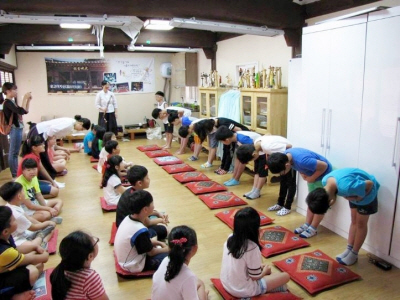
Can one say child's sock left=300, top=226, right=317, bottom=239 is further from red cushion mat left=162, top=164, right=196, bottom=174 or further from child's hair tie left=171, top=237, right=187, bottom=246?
red cushion mat left=162, top=164, right=196, bottom=174

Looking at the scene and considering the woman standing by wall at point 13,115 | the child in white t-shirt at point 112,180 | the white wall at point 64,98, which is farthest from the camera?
the white wall at point 64,98

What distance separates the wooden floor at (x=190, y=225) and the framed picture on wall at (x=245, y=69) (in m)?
1.75

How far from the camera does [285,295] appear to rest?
220cm

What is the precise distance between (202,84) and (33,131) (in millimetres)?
4155

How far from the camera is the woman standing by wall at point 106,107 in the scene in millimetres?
7316

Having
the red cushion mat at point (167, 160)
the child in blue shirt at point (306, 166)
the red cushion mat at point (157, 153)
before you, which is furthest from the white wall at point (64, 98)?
the child in blue shirt at point (306, 166)

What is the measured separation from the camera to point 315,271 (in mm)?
2494

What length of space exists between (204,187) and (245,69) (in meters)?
2.69

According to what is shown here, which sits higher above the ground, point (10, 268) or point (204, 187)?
point (10, 268)

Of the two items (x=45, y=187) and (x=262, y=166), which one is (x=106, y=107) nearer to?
(x=45, y=187)

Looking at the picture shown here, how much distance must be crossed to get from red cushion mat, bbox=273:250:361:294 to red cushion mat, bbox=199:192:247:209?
127 cm

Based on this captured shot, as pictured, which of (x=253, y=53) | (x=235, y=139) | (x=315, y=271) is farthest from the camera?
(x=253, y=53)

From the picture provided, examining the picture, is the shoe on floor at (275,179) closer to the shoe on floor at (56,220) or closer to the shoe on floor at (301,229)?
the shoe on floor at (301,229)

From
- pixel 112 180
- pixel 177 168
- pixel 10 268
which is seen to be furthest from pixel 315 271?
pixel 177 168
